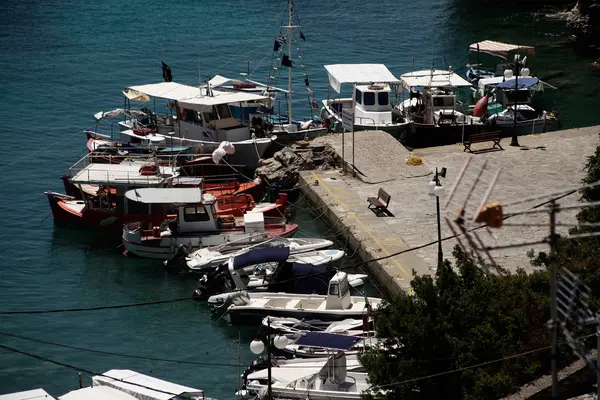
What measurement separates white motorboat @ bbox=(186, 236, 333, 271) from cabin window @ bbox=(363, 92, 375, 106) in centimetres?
1486

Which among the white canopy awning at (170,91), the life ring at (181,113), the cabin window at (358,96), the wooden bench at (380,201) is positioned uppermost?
the white canopy awning at (170,91)

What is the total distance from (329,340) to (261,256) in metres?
7.16

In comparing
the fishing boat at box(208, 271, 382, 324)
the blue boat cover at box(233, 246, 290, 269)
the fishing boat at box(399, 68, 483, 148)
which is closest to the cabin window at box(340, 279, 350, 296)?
the fishing boat at box(208, 271, 382, 324)

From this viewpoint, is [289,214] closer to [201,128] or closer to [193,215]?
[193,215]

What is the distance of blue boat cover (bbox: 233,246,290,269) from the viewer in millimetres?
34062

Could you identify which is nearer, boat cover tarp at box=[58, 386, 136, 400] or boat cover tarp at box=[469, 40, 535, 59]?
boat cover tarp at box=[58, 386, 136, 400]

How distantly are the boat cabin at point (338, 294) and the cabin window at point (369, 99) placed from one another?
2015 cm

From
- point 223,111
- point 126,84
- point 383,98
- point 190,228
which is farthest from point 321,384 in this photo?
point 126,84

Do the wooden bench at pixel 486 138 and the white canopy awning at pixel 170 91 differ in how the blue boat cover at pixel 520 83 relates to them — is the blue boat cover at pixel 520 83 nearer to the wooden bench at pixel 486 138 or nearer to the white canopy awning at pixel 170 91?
the wooden bench at pixel 486 138

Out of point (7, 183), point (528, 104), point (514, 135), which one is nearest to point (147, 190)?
point (7, 183)

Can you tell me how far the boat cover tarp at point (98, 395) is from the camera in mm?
25406

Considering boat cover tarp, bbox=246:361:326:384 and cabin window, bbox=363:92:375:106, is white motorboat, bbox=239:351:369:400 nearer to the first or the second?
boat cover tarp, bbox=246:361:326:384

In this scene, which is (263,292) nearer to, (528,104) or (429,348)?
(429,348)

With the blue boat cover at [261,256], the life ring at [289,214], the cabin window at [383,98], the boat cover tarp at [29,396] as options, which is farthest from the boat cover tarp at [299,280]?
the cabin window at [383,98]
